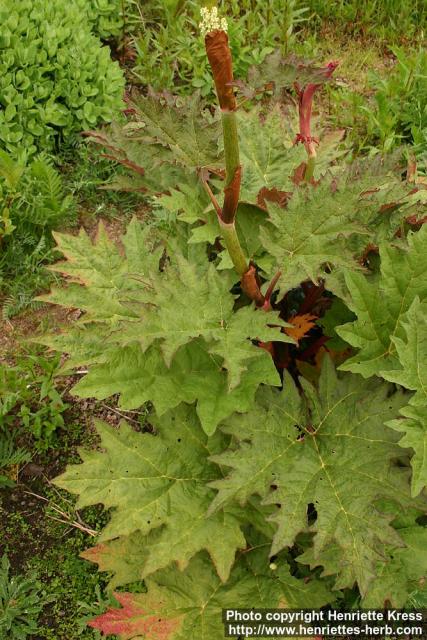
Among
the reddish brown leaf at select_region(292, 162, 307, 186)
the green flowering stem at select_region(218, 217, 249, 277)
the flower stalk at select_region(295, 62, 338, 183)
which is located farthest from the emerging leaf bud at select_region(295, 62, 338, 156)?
the green flowering stem at select_region(218, 217, 249, 277)

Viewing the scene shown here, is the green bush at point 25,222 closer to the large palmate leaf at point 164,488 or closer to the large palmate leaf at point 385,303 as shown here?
the large palmate leaf at point 164,488

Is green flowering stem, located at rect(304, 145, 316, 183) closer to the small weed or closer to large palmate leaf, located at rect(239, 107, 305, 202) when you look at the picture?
large palmate leaf, located at rect(239, 107, 305, 202)

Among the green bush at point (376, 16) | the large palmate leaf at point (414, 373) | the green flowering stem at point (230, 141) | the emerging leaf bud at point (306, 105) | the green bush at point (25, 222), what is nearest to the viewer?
the green flowering stem at point (230, 141)

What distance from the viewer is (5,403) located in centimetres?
266

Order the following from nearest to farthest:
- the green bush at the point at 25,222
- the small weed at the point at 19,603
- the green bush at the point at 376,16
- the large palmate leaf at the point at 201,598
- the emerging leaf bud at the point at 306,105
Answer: the emerging leaf bud at the point at 306,105
the large palmate leaf at the point at 201,598
the small weed at the point at 19,603
the green bush at the point at 25,222
the green bush at the point at 376,16

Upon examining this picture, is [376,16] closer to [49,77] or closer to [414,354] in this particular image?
[49,77]

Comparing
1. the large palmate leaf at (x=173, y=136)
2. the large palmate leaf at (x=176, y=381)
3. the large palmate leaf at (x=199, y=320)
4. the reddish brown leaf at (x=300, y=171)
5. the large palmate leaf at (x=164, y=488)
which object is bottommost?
Result: the large palmate leaf at (x=164, y=488)

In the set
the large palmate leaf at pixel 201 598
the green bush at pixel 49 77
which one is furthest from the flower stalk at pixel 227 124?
the green bush at pixel 49 77

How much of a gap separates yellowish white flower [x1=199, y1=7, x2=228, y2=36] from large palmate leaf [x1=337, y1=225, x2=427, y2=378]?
0.79 m

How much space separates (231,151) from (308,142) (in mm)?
475

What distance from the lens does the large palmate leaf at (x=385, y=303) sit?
1.86m

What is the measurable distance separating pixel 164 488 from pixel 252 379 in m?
0.42

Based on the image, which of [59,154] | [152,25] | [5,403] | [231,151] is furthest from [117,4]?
[231,151]

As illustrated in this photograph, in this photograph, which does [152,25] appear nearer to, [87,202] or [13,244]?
[87,202]
